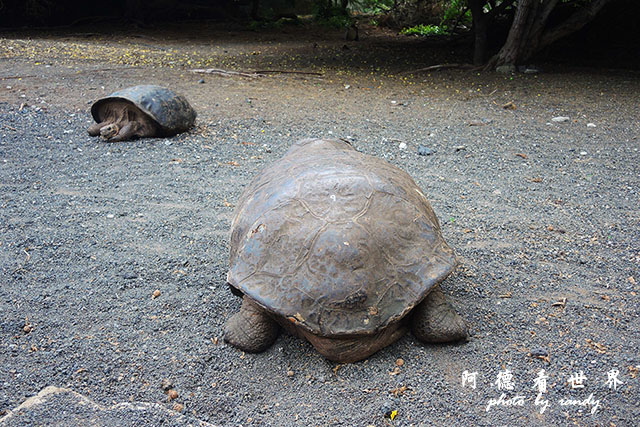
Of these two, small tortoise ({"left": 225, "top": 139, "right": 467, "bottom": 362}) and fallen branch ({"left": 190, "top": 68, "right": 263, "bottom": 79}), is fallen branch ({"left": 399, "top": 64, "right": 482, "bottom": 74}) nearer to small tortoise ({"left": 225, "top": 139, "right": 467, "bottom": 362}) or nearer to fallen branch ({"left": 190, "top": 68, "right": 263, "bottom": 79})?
fallen branch ({"left": 190, "top": 68, "right": 263, "bottom": 79})

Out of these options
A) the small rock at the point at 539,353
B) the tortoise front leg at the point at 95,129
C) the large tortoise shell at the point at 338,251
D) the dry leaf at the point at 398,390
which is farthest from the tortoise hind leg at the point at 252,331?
the tortoise front leg at the point at 95,129

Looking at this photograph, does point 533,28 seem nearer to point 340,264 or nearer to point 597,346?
point 597,346

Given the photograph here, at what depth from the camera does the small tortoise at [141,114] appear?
212 inches

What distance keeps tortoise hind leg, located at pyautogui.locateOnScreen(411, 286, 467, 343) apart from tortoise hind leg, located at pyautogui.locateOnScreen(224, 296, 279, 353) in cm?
72

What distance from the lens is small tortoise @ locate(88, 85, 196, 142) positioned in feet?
17.7

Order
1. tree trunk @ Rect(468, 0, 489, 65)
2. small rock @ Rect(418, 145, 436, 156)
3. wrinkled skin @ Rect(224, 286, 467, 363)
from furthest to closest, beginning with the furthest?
tree trunk @ Rect(468, 0, 489, 65) → small rock @ Rect(418, 145, 436, 156) → wrinkled skin @ Rect(224, 286, 467, 363)

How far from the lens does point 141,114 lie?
18.1 ft

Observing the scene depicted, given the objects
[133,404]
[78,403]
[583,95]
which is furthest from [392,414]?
[583,95]

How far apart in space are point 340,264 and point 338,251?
0.06 m

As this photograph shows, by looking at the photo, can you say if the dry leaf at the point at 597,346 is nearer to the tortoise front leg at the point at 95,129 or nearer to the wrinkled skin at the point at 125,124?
the wrinkled skin at the point at 125,124

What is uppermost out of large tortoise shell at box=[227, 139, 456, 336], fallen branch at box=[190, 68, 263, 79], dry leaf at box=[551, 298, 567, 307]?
large tortoise shell at box=[227, 139, 456, 336]

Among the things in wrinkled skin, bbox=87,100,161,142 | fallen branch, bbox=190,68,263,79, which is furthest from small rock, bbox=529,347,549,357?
fallen branch, bbox=190,68,263,79

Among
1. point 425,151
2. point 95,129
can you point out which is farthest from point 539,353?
point 95,129

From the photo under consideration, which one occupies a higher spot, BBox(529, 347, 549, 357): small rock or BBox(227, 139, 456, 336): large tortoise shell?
BBox(227, 139, 456, 336): large tortoise shell
